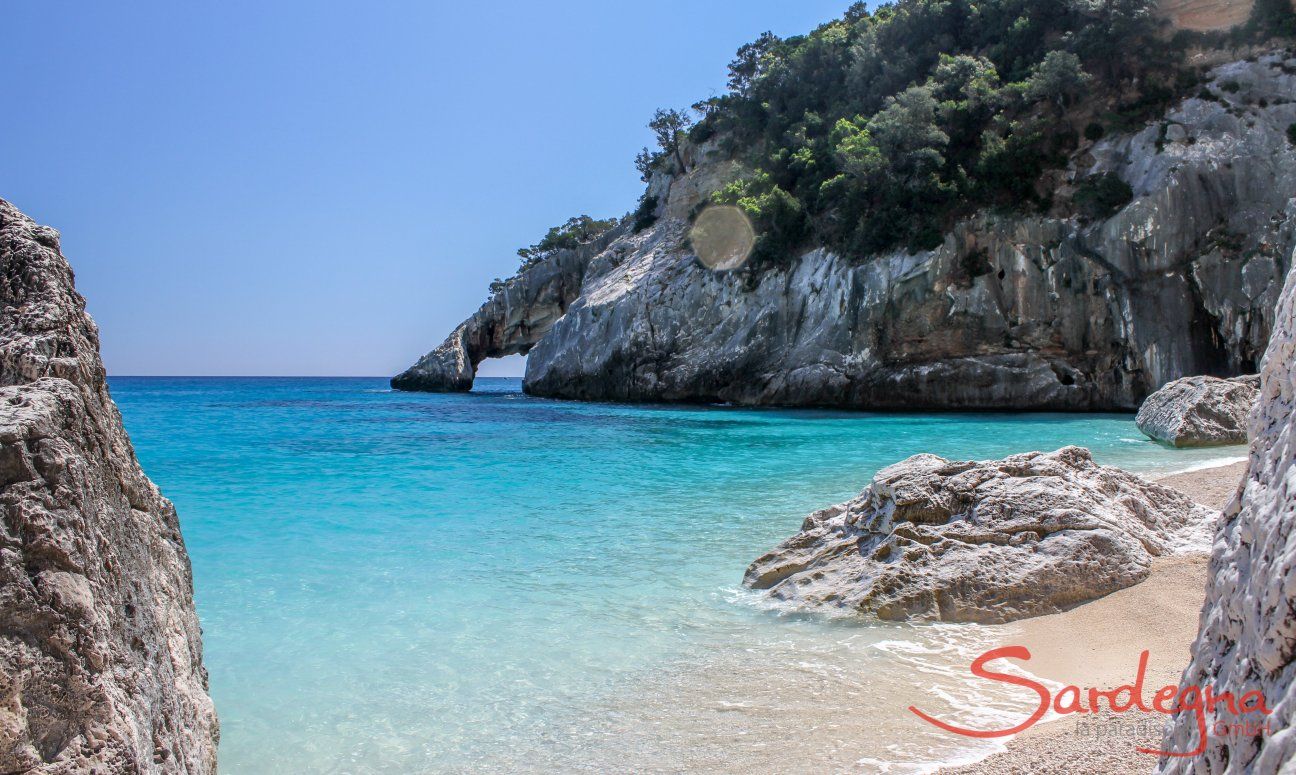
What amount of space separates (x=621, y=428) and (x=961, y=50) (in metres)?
25.7

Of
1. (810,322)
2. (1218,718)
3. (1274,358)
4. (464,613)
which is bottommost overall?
(464,613)

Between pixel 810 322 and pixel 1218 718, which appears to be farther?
pixel 810 322

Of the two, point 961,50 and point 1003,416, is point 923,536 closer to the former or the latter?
point 1003,416

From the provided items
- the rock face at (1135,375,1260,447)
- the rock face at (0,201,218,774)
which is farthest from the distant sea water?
the rock face at (1135,375,1260,447)

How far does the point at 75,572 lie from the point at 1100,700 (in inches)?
166

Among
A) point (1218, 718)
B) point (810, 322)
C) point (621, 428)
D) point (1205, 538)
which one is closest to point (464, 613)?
point (1218, 718)

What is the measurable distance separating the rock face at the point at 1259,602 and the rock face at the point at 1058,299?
27842 mm

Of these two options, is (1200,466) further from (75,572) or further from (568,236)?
(568,236)

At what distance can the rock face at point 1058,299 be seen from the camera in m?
25.9

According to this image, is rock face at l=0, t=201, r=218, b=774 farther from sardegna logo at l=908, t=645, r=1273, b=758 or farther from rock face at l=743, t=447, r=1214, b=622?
rock face at l=743, t=447, r=1214, b=622

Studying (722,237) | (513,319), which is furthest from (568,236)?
(722,237)

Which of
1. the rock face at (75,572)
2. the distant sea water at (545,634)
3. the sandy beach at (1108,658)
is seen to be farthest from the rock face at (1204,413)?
the rock face at (75,572)

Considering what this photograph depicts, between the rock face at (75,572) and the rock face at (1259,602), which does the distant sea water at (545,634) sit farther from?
the rock face at (1259,602)

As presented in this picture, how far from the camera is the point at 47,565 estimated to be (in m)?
2.10
